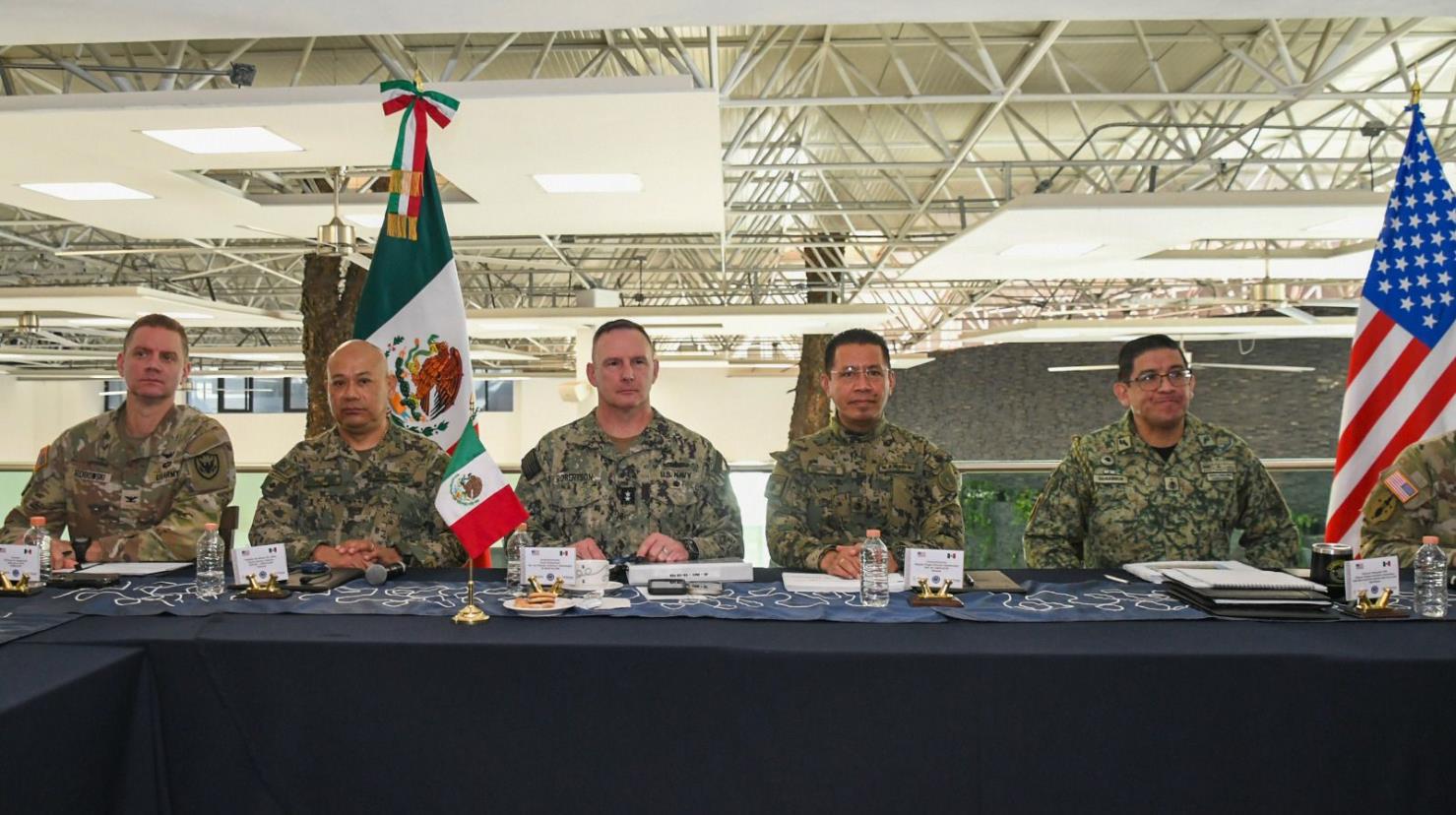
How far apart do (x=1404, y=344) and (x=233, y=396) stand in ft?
93.1

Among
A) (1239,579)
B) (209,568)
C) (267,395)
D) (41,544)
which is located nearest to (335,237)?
(41,544)

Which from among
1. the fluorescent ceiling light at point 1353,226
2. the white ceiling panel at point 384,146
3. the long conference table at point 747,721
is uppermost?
the white ceiling panel at point 384,146

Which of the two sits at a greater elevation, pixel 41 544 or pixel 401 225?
pixel 401 225

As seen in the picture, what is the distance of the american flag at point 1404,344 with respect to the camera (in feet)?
11.6

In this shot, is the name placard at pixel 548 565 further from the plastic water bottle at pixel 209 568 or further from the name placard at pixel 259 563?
the plastic water bottle at pixel 209 568

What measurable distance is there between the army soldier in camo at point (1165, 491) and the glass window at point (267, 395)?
27.2 metres

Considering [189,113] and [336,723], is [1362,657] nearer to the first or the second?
[336,723]

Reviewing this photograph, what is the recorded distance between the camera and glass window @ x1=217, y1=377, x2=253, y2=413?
87.4ft

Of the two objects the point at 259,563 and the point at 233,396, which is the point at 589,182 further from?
the point at 233,396

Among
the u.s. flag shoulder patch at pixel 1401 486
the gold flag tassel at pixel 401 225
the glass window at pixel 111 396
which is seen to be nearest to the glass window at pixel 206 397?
the glass window at pixel 111 396

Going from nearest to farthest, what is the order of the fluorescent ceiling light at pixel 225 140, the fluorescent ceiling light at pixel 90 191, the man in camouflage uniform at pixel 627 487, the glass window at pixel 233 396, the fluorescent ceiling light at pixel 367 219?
1. the man in camouflage uniform at pixel 627 487
2. the fluorescent ceiling light at pixel 225 140
3. the fluorescent ceiling light at pixel 90 191
4. the fluorescent ceiling light at pixel 367 219
5. the glass window at pixel 233 396

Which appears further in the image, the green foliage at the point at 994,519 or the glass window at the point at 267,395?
the glass window at the point at 267,395

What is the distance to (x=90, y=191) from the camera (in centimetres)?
687

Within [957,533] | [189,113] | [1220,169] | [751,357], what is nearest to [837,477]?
[957,533]
